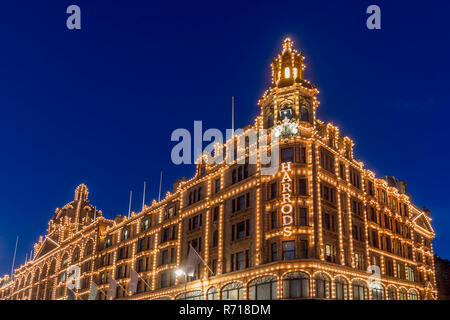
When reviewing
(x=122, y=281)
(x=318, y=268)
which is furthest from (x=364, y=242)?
(x=122, y=281)

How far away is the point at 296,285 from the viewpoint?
4353cm

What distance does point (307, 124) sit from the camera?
168ft

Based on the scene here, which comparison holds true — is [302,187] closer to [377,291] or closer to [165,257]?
[377,291]

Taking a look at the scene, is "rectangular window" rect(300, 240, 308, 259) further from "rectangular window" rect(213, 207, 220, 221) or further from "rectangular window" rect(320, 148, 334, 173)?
"rectangular window" rect(213, 207, 220, 221)

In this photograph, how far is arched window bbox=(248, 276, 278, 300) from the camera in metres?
44.7

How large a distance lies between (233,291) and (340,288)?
11224 mm

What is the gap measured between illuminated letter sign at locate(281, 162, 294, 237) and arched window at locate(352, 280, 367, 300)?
1001cm

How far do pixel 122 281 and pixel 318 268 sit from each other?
39.1m

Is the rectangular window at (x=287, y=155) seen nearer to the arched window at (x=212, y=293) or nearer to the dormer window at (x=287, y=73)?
the dormer window at (x=287, y=73)

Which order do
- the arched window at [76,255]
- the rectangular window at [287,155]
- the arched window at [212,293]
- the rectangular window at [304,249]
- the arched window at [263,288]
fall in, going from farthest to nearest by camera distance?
the arched window at [76,255], the arched window at [212,293], the rectangular window at [287,155], the arched window at [263,288], the rectangular window at [304,249]

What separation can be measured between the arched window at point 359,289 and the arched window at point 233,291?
11.7 meters

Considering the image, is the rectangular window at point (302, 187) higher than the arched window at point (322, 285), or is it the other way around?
the rectangular window at point (302, 187)

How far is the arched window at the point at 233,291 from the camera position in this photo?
48.5 metres

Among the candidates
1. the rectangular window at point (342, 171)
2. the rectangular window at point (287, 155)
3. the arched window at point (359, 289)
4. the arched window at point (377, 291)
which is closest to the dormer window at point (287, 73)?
the rectangular window at point (287, 155)
